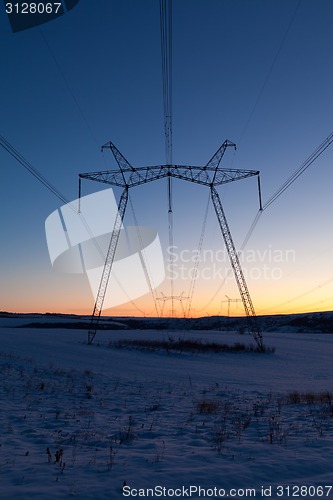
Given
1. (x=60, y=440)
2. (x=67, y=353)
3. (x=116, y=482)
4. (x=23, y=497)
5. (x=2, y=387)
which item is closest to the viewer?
(x=23, y=497)

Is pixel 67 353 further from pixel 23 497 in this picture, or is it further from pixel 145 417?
pixel 23 497

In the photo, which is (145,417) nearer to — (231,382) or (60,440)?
(60,440)

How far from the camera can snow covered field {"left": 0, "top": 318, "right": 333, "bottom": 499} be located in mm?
6488

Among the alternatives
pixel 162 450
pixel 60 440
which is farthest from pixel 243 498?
pixel 60 440

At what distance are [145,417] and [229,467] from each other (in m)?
5.32

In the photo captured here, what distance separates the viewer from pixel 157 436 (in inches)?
392

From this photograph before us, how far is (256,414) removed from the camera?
485 inches

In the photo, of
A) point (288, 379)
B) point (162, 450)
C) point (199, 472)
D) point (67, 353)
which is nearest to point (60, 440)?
point (162, 450)

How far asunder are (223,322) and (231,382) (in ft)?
395

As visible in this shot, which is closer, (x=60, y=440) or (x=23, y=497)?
(x=23, y=497)

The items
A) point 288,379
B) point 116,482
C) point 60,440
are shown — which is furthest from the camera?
point 288,379

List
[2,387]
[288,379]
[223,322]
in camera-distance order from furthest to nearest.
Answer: [223,322]
[288,379]
[2,387]

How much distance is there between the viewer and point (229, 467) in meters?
7.29

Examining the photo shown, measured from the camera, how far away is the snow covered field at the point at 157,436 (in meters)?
6.49
